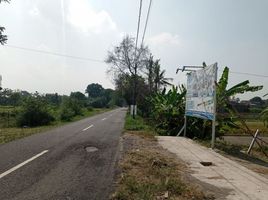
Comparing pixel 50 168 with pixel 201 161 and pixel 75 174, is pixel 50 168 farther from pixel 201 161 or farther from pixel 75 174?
pixel 201 161

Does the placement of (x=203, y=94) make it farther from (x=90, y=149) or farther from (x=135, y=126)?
(x=135, y=126)

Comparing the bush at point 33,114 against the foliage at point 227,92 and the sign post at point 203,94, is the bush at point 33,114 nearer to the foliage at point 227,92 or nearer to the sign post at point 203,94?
the sign post at point 203,94

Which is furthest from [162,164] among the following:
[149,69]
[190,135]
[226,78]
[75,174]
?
[149,69]

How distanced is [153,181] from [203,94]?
8865mm

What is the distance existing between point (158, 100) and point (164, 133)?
332 cm

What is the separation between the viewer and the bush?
3541 centimetres

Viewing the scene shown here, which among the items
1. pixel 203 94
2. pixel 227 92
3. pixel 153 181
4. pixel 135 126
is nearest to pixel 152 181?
pixel 153 181

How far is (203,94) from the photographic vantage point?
52.5ft

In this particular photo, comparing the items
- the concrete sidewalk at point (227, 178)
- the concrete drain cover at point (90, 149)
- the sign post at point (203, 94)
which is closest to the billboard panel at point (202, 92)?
the sign post at point (203, 94)

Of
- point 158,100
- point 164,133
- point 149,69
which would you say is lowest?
point 164,133

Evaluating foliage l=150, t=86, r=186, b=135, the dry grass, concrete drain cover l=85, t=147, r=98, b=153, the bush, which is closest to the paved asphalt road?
concrete drain cover l=85, t=147, r=98, b=153

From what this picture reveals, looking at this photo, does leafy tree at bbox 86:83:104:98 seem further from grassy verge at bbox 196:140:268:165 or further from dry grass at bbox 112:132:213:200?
dry grass at bbox 112:132:213:200

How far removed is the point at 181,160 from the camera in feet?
36.1

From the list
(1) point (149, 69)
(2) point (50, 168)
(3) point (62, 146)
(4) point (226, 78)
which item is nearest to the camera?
(2) point (50, 168)
